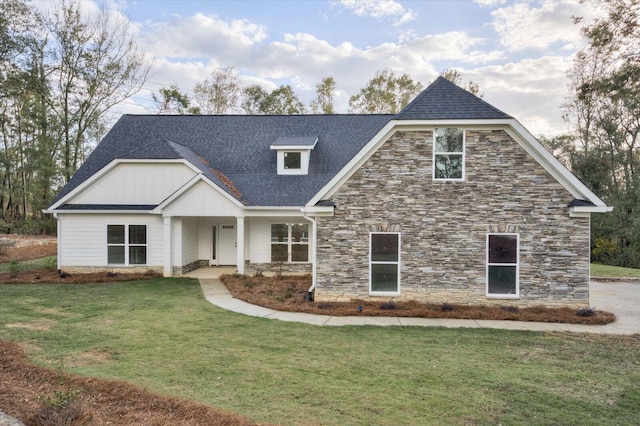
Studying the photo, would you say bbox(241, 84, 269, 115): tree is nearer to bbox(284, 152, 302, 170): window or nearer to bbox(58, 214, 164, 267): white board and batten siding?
bbox(284, 152, 302, 170): window

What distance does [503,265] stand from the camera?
1049 centimetres

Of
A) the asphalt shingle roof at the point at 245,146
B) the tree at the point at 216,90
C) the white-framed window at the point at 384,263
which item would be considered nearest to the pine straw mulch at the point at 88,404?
the white-framed window at the point at 384,263

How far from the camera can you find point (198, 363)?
6.30 m

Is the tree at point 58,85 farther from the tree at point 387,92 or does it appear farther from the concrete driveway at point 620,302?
the concrete driveway at point 620,302

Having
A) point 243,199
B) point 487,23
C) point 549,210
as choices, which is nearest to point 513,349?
point 549,210

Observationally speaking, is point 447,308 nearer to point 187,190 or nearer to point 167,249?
point 187,190

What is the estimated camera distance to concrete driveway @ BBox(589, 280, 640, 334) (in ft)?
30.5

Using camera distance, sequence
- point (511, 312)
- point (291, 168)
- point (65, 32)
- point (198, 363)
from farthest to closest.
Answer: point (65, 32) → point (291, 168) → point (511, 312) → point (198, 363)

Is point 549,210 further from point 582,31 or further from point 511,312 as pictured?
point 582,31

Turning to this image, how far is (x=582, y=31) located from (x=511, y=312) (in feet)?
35.5

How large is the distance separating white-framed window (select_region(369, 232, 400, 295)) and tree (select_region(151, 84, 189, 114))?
1151 inches

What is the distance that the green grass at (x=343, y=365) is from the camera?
15.9 feet

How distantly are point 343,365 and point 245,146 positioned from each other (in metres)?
14.5

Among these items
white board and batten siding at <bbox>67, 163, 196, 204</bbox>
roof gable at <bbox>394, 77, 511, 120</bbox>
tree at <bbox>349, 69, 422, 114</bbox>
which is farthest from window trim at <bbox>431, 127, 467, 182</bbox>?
tree at <bbox>349, 69, 422, 114</bbox>
